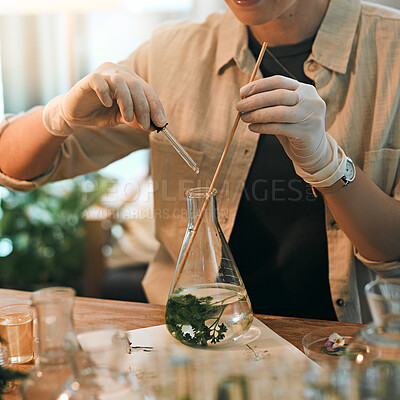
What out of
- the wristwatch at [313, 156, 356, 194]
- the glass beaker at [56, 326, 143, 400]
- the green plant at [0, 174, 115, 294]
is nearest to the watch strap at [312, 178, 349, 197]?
the wristwatch at [313, 156, 356, 194]

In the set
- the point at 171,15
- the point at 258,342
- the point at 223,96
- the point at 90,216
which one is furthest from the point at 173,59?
the point at 171,15

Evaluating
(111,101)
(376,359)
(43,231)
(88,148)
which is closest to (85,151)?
(88,148)

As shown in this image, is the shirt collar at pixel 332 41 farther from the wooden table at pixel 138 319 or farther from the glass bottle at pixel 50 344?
the glass bottle at pixel 50 344

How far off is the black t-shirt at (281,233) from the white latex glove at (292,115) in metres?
0.28

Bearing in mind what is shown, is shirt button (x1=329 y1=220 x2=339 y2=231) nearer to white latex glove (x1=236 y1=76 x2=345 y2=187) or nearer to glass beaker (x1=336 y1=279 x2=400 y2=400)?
white latex glove (x1=236 y1=76 x2=345 y2=187)

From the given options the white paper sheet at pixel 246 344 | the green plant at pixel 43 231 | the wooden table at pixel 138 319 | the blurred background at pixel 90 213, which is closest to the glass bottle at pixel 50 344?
the white paper sheet at pixel 246 344

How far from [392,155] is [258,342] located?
54 cm

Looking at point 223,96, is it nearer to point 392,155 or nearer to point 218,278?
point 392,155

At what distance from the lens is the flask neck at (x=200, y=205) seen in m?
0.77

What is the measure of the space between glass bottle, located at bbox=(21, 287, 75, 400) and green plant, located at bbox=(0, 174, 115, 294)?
2018mm

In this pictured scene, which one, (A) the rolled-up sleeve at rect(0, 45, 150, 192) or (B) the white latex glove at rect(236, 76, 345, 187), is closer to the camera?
(B) the white latex glove at rect(236, 76, 345, 187)

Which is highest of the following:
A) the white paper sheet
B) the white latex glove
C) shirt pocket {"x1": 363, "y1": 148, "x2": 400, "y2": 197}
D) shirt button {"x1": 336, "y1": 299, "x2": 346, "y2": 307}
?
the white latex glove

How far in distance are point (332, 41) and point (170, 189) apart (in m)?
0.49

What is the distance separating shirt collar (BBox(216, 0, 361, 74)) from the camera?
113cm
